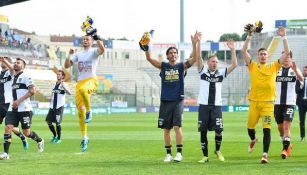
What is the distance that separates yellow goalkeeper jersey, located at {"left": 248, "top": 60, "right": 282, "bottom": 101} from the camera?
1305cm

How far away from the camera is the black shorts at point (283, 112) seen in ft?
49.2

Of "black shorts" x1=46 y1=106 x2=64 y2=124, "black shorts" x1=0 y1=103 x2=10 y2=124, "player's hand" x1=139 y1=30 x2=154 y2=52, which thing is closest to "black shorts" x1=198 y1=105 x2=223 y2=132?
"player's hand" x1=139 y1=30 x2=154 y2=52

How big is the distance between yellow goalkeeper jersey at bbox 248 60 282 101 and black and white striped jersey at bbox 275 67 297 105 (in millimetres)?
2076

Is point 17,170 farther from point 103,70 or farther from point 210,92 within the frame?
point 103,70

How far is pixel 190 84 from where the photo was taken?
78.6 metres

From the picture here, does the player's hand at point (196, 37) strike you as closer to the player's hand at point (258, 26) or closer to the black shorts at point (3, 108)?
the player's hand at point (258, 26)

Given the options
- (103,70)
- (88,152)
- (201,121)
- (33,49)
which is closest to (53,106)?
(88,152)

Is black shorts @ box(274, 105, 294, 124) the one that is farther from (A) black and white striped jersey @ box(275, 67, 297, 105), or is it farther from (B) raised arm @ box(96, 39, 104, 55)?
(B) raised arm @ box(96, 39, 104, 55)

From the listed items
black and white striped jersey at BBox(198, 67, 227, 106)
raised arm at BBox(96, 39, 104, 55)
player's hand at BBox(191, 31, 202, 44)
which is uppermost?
player's hand at BBox(191, 31, 202, 44)

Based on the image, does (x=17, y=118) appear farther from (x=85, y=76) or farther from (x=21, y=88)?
(x=85, y=76)

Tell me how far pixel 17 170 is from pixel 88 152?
437 cm

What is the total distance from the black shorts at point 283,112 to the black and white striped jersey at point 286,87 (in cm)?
10

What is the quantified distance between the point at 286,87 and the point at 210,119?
2925mm

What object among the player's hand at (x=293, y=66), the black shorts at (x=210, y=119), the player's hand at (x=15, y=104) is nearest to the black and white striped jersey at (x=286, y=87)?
the player's hand at (x=293, y=66)
